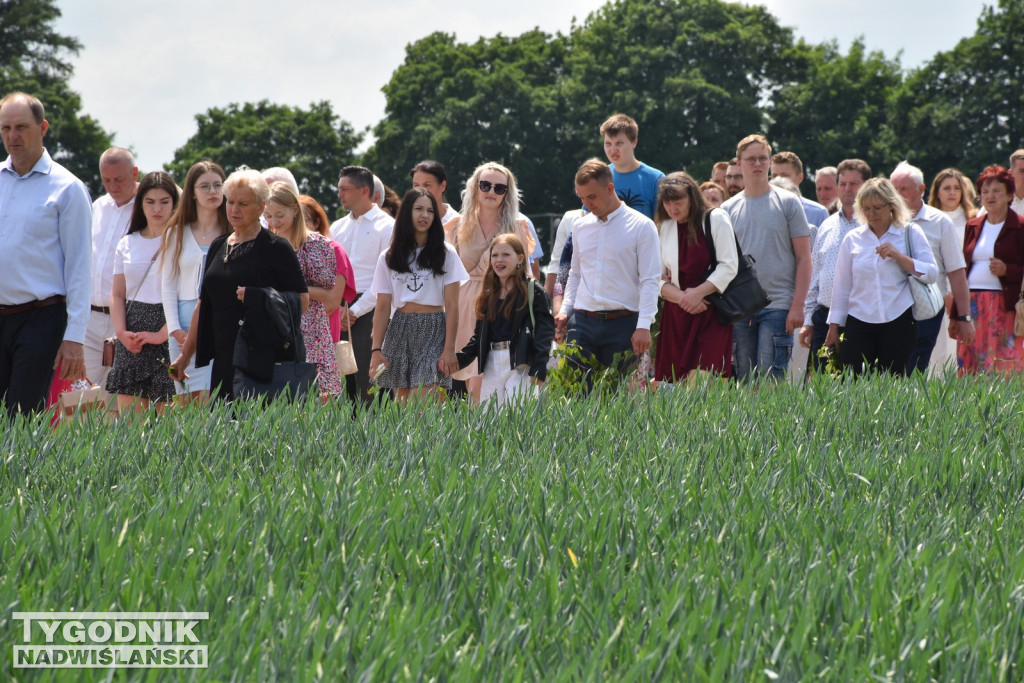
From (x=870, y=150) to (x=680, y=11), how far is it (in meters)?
10.3

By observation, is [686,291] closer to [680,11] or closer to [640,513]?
[640,513]

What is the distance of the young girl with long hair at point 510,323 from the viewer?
290 inches

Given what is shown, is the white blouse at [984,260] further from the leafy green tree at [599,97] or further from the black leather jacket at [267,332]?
the leafy green tree at [599,97]

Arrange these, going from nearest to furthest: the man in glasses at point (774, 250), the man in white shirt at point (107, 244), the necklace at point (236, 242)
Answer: the necklace at point (236, 242) < the man in white shirt at point (107, 244) < the man in glasses at point (774, 250)

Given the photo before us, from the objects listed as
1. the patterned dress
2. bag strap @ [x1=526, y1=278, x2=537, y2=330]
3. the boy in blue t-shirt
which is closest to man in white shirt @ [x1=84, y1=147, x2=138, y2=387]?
the patterned dress

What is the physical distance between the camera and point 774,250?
29.3ft

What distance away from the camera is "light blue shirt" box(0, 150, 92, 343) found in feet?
A: 19.4

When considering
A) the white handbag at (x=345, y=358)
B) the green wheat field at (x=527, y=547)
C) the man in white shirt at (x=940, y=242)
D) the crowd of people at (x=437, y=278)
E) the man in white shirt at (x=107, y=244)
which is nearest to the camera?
the green wheat field at (x=527, y=547)

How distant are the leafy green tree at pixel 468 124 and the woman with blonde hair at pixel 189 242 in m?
43.4

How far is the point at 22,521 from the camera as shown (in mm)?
3131

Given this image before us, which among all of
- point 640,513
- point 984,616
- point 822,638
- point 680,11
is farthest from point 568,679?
point 680,11

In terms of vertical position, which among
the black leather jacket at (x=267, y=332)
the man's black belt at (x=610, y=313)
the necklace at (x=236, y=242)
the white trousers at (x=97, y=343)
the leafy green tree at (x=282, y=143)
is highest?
the leafy green tree at (x=282, y=143)

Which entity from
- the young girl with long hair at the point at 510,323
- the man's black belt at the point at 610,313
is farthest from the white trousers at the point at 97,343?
the man's black belt at the point at 610,313

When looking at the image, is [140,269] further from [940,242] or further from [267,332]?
[940,242]
